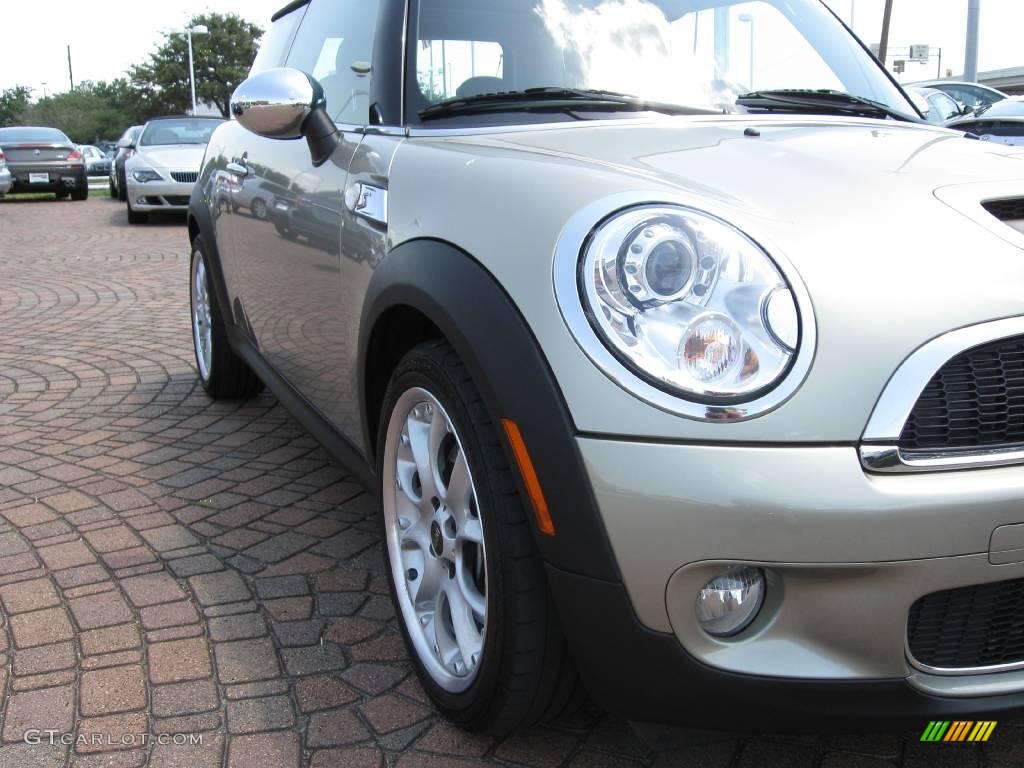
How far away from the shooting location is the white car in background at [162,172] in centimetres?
1348

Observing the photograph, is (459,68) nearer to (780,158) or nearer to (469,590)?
(780,158)

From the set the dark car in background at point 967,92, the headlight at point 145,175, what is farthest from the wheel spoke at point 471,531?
the dark car in background at point 967,92

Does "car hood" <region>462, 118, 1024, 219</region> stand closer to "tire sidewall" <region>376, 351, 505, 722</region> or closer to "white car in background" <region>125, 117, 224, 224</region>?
"tire sidewall" <region>376, 351, 505, 722</region>

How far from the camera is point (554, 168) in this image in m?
1.92

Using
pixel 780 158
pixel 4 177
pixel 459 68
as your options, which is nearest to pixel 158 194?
pixel 4 177

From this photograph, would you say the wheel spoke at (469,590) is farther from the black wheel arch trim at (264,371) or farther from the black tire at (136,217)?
the black tire at (136,217)

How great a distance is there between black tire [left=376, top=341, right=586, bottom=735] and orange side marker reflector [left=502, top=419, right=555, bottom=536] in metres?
0.07

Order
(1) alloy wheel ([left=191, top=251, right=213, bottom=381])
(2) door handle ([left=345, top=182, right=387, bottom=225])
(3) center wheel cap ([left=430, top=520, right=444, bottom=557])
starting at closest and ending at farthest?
(3) center wheel cap ([left=430, top=520, right=444, bottom=557]) < (2) door handle ([left=345, top=182, right=387, bottom=225]) < (1) alloy wheel ([left=191, top=251, right=213, bottom=381])

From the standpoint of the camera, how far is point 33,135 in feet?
66.8

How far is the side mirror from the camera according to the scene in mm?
2611

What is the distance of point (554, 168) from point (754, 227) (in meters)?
0.43

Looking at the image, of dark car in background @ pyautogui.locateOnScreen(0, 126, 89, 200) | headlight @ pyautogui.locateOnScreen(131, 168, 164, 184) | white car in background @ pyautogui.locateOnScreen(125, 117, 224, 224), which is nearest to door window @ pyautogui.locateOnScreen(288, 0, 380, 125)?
white car in background @ pyautogui.locateOnScreen(125, 117, 224, 224)

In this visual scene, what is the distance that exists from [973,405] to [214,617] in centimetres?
191

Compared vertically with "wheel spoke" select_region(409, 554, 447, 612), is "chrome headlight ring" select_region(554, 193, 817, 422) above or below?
above
